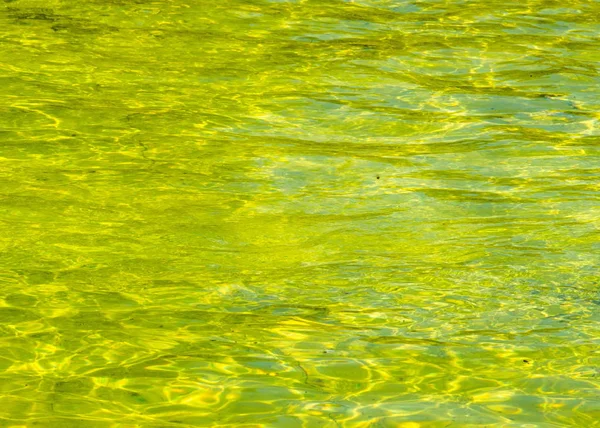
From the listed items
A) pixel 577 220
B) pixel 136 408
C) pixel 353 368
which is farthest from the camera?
pixel 577 220

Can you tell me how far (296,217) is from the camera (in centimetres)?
571

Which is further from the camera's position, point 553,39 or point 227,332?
point 553,39

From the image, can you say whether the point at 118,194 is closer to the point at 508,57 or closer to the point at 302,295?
the point at 302,295

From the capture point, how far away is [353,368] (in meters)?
4.06

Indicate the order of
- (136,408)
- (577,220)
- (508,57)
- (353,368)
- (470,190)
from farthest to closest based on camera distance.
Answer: (508,57) → (470,190) → (577,220) → (353,368) → (136,408)

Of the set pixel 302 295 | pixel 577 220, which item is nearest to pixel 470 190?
pixel 577 220

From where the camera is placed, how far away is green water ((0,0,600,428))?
3.95 m

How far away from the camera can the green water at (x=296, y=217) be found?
3.95m

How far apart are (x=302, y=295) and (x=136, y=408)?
1.16m

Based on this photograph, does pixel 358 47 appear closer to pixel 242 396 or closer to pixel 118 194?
pixel 118 194

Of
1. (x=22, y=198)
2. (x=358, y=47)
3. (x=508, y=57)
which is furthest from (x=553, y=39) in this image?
(x=22, y=198)

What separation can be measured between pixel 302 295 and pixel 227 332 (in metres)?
0.50

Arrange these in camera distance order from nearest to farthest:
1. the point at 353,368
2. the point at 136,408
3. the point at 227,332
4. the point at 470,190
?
1. the point at 136,408
2. the point at 353,368
3. the point at 227,332
4. the point at 470,190

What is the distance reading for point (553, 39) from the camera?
9.10 m
